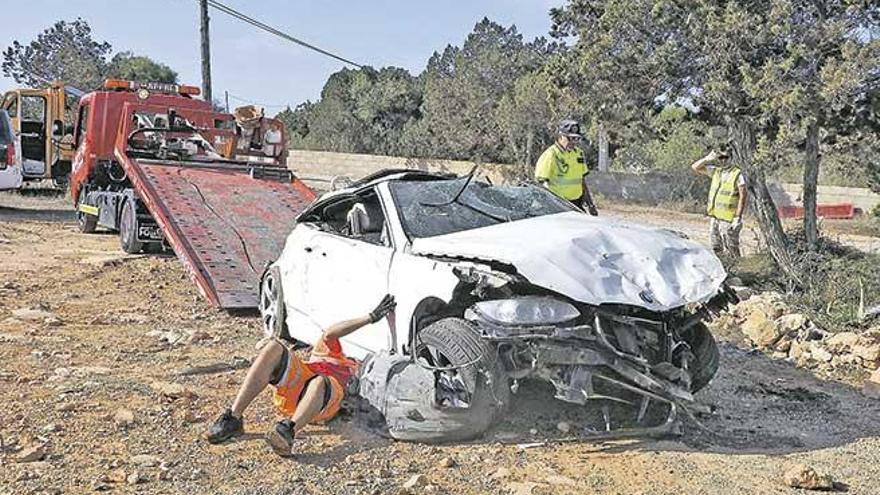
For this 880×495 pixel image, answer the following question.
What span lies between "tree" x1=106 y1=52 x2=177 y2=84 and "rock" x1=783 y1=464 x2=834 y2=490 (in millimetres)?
62502

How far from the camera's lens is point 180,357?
6930 mm

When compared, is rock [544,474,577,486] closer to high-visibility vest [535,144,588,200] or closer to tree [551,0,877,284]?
high-visibility vest [535,144,588,200]

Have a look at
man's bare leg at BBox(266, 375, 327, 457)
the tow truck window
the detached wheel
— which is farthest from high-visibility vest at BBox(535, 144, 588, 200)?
the detached wheel

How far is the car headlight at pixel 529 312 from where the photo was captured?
4680 millimetres

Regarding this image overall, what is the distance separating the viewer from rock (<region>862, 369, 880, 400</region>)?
6676mm

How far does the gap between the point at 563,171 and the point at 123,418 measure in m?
5.34

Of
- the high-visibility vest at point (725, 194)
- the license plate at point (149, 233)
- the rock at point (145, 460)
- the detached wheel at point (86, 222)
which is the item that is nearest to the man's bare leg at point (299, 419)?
the rock at point (145, 460)

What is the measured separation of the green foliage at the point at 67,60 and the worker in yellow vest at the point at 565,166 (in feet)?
176

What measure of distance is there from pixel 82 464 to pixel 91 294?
18.4 ft

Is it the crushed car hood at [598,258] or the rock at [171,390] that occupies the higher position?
the crushed car hood at [598,258]

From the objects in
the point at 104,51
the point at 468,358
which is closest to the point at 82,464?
the point at 468,358

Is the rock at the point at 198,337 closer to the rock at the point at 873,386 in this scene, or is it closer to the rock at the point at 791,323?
the rock at the point at 791,323

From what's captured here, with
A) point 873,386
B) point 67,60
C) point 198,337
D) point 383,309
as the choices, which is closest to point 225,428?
point 383,309

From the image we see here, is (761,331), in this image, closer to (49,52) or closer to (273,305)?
(273,305)
